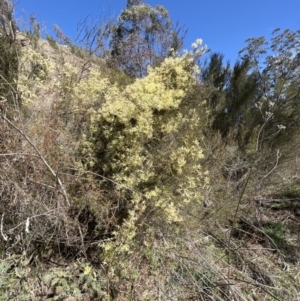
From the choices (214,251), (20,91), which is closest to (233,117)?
(214,251)

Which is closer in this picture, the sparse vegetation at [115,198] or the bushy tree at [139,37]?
the sparse vegetation at [115,198]

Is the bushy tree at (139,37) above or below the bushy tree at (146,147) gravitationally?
above

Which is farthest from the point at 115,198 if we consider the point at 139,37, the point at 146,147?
the point at 139,37

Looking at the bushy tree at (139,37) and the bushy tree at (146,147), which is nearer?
the bushy tree at (146,147)

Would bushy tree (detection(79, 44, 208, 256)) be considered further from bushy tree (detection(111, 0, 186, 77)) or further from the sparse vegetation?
bushy tree (detection(111, 0, 186, 77))

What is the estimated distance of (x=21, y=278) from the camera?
6.94 feet

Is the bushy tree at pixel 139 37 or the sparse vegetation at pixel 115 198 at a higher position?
the bushy tree at pixel 139 37

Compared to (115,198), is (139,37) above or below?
above

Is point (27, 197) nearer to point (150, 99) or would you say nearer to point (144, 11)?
point (150, 99)

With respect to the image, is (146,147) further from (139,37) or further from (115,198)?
(139,37)

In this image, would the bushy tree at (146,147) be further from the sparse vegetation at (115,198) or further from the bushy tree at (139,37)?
the bushy tree at (139,37)

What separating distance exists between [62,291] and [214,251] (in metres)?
1.81

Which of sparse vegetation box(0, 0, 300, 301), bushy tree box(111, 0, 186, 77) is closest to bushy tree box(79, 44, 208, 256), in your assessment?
sparse vegetation box(0, 0, 300, 301)

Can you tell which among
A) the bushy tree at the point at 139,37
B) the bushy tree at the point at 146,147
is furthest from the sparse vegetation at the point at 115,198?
the bushy tree at the point at 139,37
